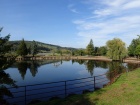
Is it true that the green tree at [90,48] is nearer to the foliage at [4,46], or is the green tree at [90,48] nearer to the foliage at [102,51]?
the foliage at [102,51]

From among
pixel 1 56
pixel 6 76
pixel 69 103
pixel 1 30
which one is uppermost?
pixel 1 30

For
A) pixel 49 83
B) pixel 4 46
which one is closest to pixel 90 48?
pixel 49 83

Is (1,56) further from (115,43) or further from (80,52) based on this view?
(80,52)

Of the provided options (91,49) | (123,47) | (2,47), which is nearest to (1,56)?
(2,47)

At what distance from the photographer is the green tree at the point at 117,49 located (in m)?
84.8

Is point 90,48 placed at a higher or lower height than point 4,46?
higher

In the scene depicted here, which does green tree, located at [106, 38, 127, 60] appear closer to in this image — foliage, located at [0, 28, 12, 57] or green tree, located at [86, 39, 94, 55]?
green tree, located at [86, 39, 94, 55]

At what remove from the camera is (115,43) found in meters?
90.3

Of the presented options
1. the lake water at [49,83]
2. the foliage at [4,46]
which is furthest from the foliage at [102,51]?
the foliage at [4,46]

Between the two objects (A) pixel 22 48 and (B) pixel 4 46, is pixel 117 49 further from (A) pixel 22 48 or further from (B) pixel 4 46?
(B) pixel 4 46

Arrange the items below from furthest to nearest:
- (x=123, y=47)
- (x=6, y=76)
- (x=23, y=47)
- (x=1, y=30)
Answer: (x=23, y=47)
(x=123, y=47)
(x=1, y=30)
(x=6, y=76)

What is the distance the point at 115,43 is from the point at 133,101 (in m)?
79.3

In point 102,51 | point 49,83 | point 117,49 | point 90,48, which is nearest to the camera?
point 49,83

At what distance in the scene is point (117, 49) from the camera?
281 ft
